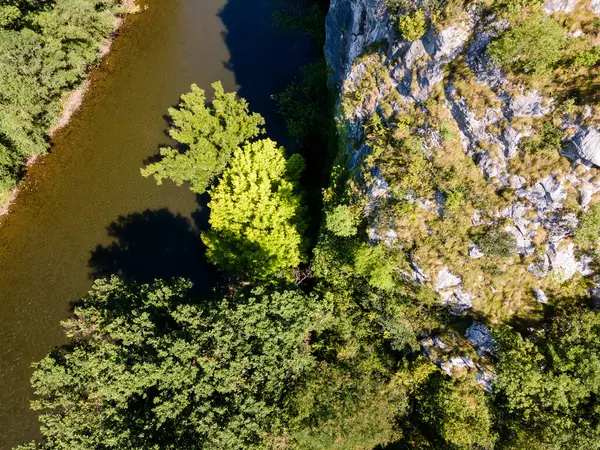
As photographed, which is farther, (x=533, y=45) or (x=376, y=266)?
(x=376, y=266)

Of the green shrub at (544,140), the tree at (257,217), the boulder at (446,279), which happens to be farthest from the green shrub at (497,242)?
the tree at (257,217)

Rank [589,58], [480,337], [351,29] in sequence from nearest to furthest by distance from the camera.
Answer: [589,58], [480,337], [351,29]

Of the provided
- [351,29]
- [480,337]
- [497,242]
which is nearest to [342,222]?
[497,242]

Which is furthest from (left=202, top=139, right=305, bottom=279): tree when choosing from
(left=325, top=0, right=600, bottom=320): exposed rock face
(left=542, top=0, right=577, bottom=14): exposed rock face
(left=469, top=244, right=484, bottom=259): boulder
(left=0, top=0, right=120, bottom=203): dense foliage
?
(left=0, top=0, right=120, bottom=203): dense foliage

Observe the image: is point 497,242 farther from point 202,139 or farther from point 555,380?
point 202,139

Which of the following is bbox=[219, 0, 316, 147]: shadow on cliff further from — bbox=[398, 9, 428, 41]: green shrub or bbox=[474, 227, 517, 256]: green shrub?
bbox=[474, 227, 517, 256]: green shrub

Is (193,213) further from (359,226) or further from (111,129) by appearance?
(359,226)
